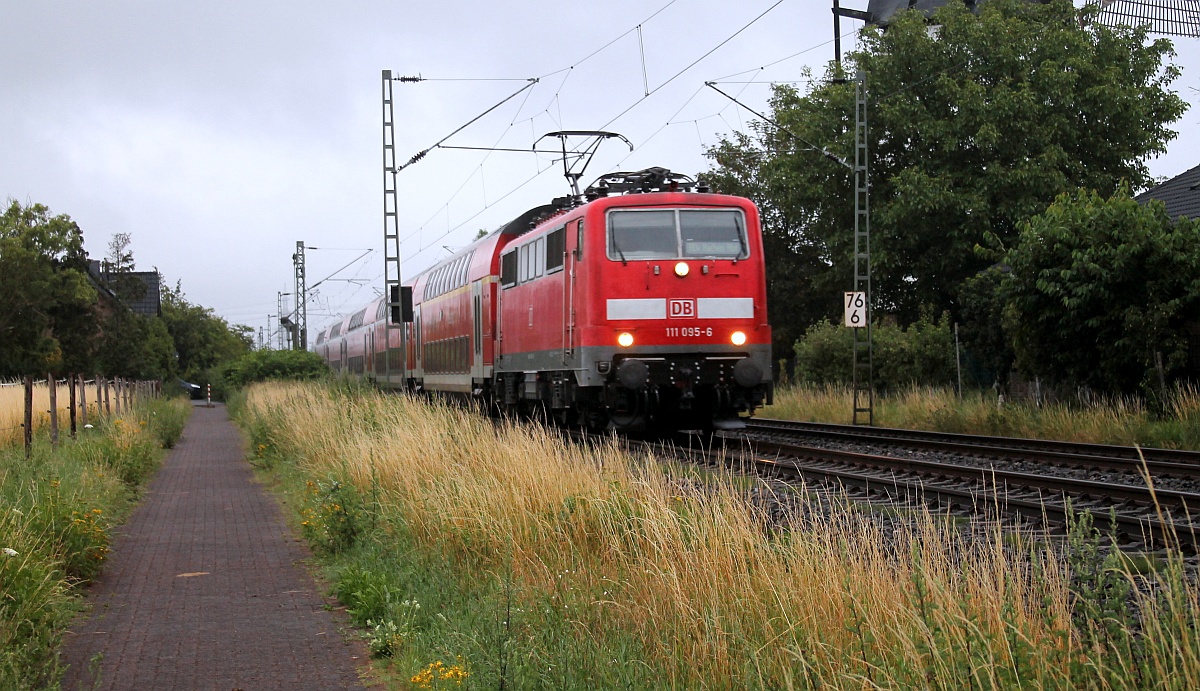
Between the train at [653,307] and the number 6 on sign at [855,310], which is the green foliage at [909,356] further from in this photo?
the train at [653,307]

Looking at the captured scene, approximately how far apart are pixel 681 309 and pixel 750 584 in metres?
11.6

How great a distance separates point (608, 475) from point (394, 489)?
2541mm

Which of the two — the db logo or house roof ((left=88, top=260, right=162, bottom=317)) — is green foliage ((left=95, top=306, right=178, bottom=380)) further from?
the db logo

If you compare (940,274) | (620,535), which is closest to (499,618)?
(620,535)

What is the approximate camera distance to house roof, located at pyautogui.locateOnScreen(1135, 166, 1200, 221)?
1026 inches

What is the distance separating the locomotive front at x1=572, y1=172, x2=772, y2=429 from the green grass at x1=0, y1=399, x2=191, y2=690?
6.37 m

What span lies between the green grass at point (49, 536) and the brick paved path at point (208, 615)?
17cm

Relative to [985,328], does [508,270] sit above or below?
above

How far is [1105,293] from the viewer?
1973 centimetres

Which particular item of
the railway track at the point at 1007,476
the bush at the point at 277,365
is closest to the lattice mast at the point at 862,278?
the railway track at the point at 1007,476

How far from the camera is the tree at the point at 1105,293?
1902 cm

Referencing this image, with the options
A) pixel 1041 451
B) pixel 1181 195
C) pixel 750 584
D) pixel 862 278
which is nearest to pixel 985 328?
pixel 862 278

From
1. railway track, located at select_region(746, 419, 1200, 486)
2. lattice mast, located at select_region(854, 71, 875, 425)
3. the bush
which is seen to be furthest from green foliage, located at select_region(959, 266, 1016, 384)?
the bush

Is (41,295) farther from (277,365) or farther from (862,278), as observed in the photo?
(862,278)
